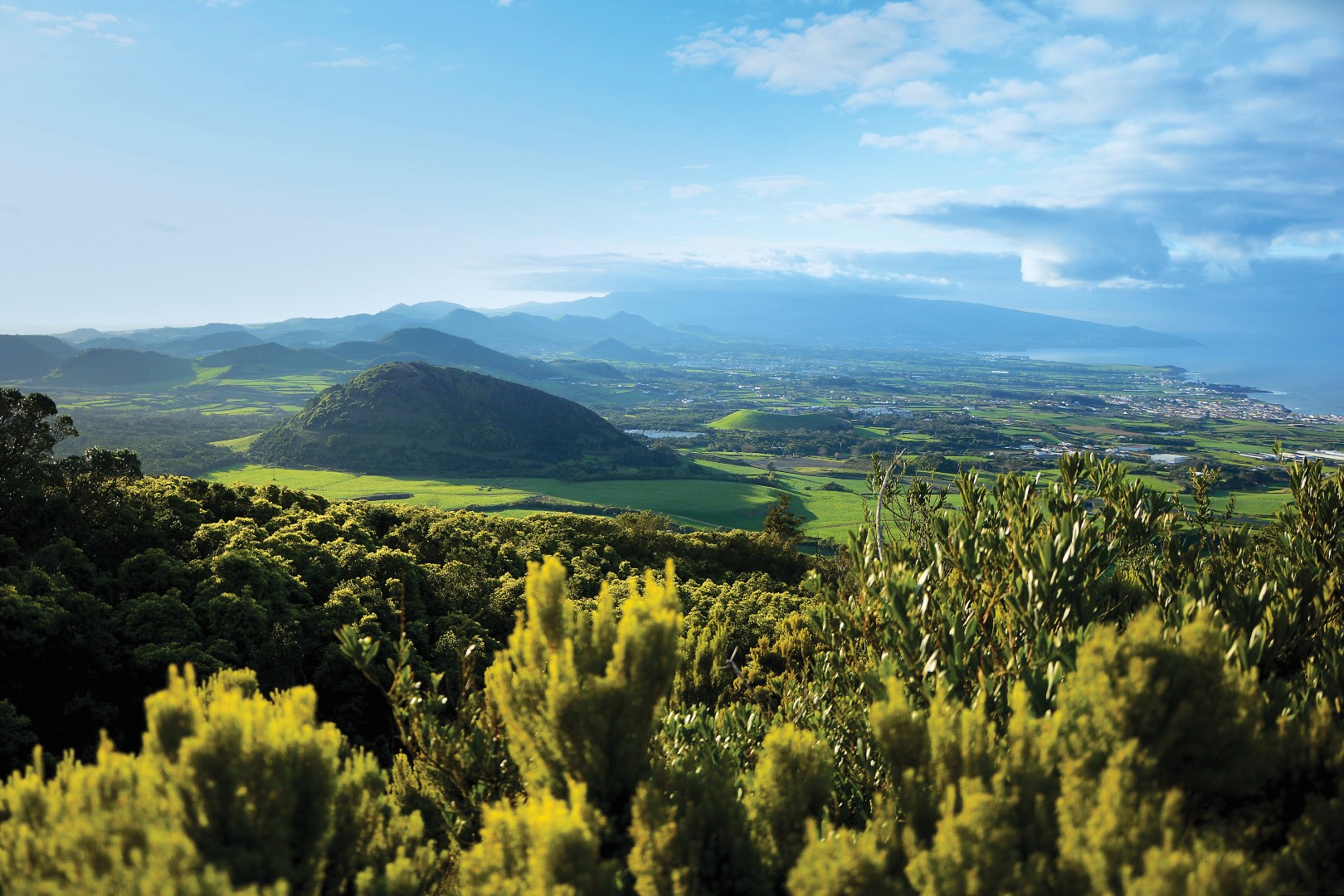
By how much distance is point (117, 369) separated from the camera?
603ft

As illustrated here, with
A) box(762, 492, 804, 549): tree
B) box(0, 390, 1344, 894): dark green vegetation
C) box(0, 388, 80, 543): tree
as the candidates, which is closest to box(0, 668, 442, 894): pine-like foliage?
box(0, 390, 1344, 894): dark green vegetation

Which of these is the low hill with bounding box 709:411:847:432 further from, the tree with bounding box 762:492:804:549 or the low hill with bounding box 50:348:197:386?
the low hill with bounding box 50:348:197:386

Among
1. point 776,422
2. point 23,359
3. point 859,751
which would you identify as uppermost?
point 23,359

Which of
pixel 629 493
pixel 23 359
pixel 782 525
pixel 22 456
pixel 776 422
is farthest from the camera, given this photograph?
pixel 23 359

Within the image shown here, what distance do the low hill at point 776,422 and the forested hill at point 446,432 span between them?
35097mm

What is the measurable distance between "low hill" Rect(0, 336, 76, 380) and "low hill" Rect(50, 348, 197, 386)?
18.0ft

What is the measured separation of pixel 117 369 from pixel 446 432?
139 metres

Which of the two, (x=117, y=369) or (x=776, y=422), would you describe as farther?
(x=117, y=369)

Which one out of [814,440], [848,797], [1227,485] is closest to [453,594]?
[848,797]

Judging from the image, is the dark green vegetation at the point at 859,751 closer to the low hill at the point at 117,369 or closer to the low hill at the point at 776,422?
the low hill at the point at 776,422

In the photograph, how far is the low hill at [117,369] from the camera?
177125 millimetres

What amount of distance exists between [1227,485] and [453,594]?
7809cm

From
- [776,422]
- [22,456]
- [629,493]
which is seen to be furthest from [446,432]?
[22,456]

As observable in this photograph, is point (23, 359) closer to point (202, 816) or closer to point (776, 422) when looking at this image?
point (776, 422)
